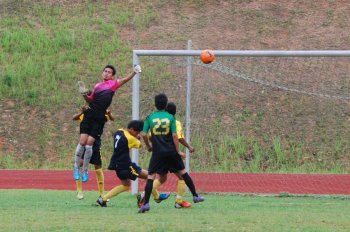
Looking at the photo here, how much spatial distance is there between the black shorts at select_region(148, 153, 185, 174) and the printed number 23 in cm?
33

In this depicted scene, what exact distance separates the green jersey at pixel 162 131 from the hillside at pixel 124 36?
12192 millimetres

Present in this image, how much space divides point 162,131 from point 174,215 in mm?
1472

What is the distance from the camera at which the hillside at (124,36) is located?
1013 inches

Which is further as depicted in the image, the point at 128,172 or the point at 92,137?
the point at 92,137

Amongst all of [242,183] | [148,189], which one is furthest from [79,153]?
[242,183]

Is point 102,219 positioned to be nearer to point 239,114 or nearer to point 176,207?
point 176,207

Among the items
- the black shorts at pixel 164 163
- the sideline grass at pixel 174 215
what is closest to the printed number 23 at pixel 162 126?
the black shorts at pixel 164 163

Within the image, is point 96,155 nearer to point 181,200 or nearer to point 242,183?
point 181,200

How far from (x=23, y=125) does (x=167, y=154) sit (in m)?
15.3

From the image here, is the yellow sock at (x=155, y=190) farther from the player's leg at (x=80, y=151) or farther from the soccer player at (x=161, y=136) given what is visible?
the player's leg at (x=80, y=151)

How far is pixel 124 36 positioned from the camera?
104 feet

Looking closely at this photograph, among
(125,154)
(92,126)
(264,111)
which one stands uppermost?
(92,126)

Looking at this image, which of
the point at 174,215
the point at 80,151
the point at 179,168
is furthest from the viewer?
the point at 80,151

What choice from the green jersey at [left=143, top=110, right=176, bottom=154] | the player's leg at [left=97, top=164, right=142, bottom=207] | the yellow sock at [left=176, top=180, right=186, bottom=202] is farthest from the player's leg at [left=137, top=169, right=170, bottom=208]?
the green jersey at [left=143, top=110, right=176, bottom=154]
